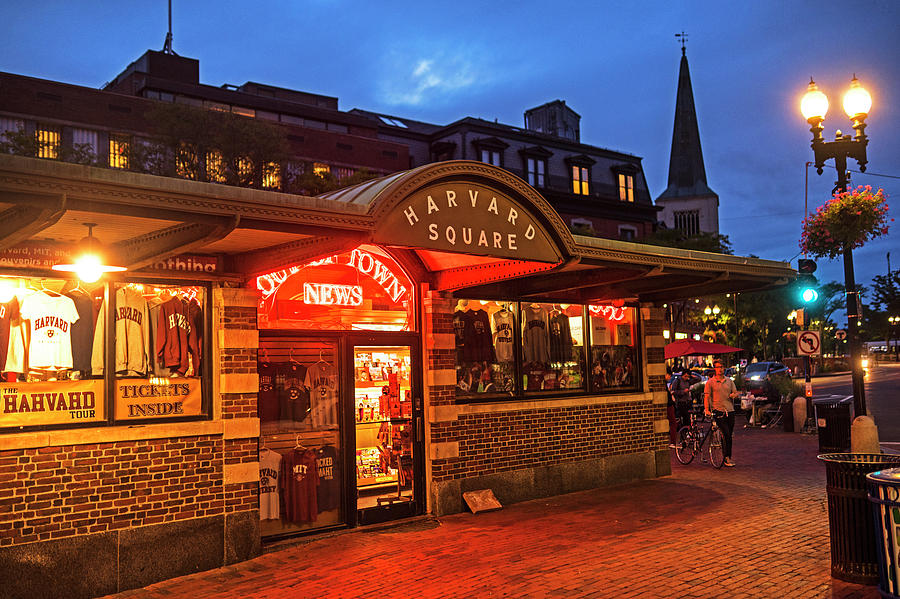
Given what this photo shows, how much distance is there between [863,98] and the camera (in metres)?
11.4

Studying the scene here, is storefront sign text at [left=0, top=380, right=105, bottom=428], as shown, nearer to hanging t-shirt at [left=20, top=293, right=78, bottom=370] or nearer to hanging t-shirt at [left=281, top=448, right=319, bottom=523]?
hanging t-shirt at [left=20, top=293, right=78, bottom=370]

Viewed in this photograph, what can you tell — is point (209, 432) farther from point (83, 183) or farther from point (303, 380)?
point (83, 183)

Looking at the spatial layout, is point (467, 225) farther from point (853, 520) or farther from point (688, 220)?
point (688, 220)

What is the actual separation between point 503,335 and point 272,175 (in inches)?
903

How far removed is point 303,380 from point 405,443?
5.89 feet

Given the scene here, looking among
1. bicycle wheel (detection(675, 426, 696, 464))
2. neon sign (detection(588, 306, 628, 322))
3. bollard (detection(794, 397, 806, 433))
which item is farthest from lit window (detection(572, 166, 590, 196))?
neon sign (detection(588, 306, 628, 322))

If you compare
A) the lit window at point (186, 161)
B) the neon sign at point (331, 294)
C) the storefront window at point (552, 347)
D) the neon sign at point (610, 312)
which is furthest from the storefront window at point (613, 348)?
the lit window at point (186, 161)

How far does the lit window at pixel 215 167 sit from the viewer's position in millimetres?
29703

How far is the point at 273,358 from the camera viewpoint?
9297 millimetres

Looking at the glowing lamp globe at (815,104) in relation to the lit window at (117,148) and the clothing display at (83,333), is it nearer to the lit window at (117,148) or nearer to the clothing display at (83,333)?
the clothing display at (83,333)

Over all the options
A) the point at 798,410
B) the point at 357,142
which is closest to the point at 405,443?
the point at 798,410

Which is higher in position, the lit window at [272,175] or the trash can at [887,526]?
the lit window at [272,175]

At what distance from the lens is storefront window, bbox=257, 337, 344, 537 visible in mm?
9102

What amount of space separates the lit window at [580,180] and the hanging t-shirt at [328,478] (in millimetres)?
43859
